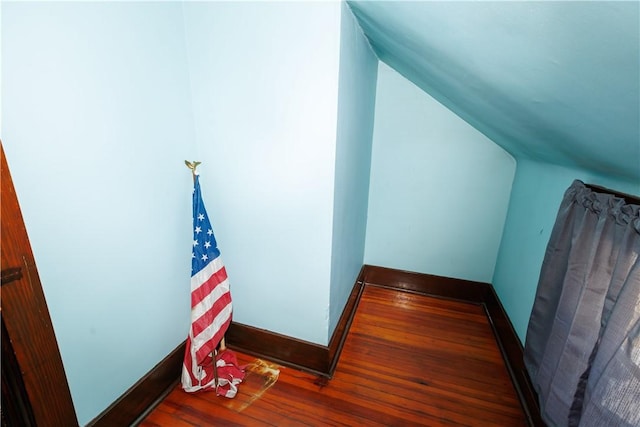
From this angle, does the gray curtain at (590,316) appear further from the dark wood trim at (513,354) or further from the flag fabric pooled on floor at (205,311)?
the flag fabric pooled on floor at (205,311)

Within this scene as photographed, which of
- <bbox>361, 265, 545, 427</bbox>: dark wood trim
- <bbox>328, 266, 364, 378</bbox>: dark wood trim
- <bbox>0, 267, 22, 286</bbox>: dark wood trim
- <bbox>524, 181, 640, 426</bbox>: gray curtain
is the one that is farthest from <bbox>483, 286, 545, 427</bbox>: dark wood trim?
<bbox>0, 267, 22, 286</bbox>: dark wood trim

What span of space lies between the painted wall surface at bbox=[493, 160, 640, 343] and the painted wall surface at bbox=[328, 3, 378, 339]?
3.93 ft

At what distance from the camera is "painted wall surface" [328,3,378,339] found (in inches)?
58.9

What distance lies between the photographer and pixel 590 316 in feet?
3.42

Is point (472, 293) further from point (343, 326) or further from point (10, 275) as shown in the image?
point (10, 275)

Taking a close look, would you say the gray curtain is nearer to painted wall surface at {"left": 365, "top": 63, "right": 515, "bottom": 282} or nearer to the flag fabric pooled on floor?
painted wall surface at {"left": 365, "top": 63, "right": 515, "bottom": 282}

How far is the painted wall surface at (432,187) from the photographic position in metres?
2.44

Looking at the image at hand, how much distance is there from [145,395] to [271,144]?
1.54 m

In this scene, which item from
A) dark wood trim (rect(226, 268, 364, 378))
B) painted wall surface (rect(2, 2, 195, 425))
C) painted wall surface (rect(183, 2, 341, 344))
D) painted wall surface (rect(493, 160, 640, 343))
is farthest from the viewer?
dark wood trim (rect(226, 268, 364, 378))

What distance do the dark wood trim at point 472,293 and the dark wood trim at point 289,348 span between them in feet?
3.05

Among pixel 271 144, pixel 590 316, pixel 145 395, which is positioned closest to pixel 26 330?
pixel 145 395

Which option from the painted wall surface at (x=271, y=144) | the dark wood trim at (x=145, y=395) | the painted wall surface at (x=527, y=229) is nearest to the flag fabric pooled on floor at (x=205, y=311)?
the dark wood trim at (x=145, y=395)

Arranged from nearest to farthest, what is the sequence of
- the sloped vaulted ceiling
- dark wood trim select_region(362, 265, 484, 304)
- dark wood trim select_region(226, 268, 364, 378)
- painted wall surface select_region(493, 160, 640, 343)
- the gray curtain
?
the sloped vaulted ceiling, the gray curtain, painted wall surface select_region(493, 160, 640, 343), dark wood trim select_region(226, 268, 364, 378), dark wood trim select_region(362, 265, 484, 304)

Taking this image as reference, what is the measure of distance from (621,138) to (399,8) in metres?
0.83
